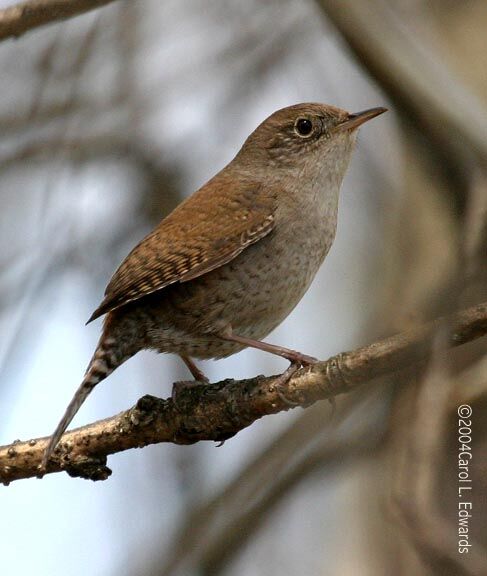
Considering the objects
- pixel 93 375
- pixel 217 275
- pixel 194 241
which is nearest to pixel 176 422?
pixel 93 375

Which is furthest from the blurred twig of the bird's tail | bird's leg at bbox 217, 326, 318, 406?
the bird's tail

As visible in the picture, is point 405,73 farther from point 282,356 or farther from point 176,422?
point 176,422

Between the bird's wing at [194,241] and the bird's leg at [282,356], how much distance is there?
1.14 feet

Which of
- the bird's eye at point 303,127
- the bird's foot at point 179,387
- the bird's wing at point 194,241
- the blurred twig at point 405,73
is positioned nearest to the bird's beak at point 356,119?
the bird's eye at point 303,127

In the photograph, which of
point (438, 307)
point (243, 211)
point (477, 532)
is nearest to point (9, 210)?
point (243, 211)

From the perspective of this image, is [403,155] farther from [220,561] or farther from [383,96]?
[220,561]

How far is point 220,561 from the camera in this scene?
3.27 metres

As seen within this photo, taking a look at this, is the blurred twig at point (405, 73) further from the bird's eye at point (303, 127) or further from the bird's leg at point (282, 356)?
the bird's eye at point (303, 127)

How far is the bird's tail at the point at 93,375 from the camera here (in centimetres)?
380

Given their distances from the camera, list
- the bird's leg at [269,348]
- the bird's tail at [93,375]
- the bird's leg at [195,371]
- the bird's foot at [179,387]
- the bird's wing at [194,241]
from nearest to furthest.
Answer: the bird's leg at [269,348]
the bird's tail at [93,375]
the bird's foot at [179,387]
the bird's wing at [194,241]
the bird's leg at [195,371]

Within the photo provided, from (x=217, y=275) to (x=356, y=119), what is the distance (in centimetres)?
120

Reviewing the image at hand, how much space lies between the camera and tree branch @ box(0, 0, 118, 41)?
292cm

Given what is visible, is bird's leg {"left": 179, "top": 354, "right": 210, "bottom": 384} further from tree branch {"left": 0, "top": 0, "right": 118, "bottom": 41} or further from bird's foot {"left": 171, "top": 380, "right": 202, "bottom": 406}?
tree branch {"left": 0, "top": 0, "right": 118, "bottom": 41}

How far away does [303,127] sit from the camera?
16.6ft
